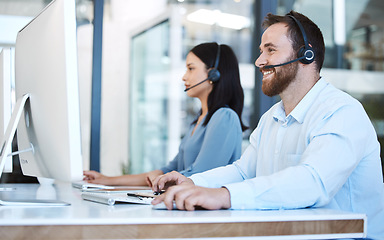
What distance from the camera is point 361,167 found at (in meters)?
1.67

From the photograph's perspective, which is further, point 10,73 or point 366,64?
point 366,64

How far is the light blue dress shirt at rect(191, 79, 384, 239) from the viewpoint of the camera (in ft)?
4.54

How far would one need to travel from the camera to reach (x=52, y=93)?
4.54 feet

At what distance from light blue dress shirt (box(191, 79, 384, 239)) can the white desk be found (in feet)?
0.28

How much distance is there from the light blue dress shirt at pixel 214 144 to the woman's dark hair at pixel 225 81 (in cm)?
15

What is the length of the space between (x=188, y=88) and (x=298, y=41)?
46.1 inches

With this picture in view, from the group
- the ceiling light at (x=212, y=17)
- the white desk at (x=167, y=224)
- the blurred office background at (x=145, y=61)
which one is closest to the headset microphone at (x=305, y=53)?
the white desk at (x=167, y=224)

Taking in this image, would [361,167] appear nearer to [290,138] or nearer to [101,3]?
[290,138]

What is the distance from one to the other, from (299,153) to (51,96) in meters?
0.84

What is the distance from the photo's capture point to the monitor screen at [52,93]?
1.31 meters

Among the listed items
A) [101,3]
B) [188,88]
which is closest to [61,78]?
[188,88]

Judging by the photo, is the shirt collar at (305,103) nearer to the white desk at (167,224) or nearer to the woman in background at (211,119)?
the white desk at (167,224)

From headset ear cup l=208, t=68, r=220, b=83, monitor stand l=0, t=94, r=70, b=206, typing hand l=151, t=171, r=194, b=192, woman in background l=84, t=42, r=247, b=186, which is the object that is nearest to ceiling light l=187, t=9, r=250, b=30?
woman in background l=84, t=42, r=247, b=186

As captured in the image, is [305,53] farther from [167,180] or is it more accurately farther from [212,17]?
[212,17]
